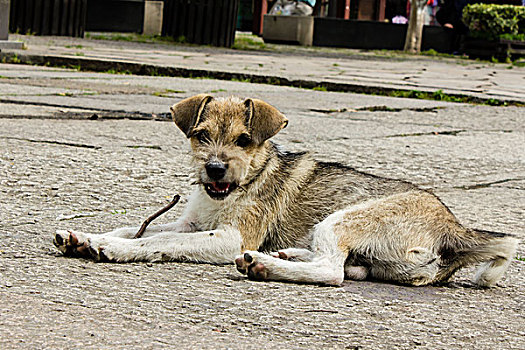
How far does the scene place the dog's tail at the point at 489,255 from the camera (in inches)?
125

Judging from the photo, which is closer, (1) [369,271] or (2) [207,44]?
(1) [369,271]

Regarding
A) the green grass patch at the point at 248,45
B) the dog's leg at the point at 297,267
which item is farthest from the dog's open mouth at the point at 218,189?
the green grass patch at the point at 248,45

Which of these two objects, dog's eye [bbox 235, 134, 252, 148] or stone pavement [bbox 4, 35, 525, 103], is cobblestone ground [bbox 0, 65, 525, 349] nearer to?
dog's eye [bbox 235, 134, 252, 148]

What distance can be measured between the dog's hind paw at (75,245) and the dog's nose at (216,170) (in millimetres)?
524

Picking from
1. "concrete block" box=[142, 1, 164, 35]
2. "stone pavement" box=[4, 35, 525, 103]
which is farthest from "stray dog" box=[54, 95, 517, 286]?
"concrete block" box=[142, 1, 164, 35]

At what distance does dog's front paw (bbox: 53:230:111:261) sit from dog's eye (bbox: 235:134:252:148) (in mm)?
726

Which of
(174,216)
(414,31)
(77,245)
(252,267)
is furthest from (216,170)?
(414,31)

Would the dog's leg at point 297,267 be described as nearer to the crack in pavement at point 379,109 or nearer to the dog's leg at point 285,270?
the dog's leg at point 285,270

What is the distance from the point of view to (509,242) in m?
3.21

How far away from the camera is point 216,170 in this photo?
3.29 m

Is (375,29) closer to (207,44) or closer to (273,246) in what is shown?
(207,44)

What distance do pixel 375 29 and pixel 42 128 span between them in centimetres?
2184

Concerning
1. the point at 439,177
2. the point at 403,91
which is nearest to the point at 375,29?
the point at 403,91

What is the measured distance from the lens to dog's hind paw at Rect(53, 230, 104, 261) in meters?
3.09
